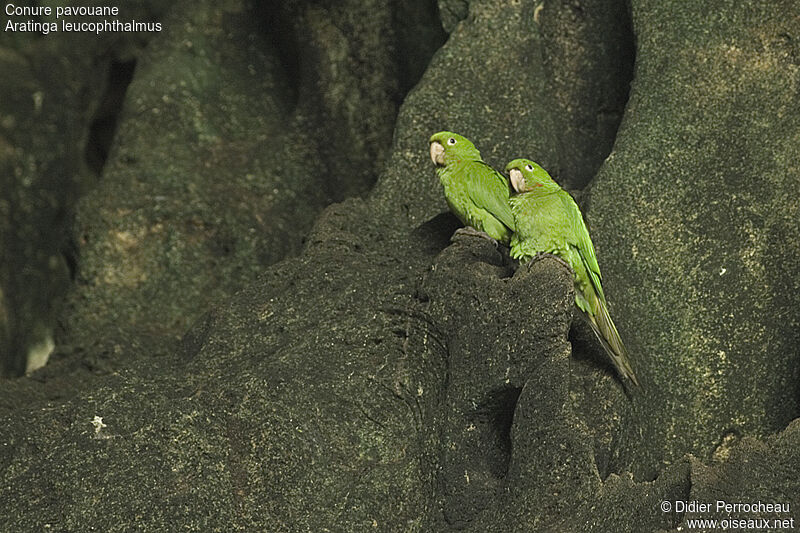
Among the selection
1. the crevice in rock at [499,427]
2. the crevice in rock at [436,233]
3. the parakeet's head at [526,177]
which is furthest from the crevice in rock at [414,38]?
the crevice in rock at [499,427]

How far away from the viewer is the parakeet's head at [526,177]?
5.25 m

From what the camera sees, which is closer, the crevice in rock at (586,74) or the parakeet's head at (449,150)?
the parakeet's head at (449,150)

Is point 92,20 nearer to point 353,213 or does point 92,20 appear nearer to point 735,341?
point 353,213

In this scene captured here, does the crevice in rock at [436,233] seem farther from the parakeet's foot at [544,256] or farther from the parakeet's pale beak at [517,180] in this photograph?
the parakeet's foot at [544,256]

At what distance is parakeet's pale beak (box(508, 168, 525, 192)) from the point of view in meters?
5.25

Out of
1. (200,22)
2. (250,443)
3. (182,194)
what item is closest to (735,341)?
(250,443)

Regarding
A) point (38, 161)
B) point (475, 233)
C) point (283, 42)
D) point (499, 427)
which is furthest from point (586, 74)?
point (38, 161)

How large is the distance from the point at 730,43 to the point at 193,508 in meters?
3.39

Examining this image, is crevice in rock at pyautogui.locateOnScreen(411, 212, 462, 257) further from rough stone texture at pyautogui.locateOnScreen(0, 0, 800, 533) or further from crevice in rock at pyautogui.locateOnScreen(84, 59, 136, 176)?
crevice in rock at pyautogui.locateOnScreen(84, 59, 136, 176)

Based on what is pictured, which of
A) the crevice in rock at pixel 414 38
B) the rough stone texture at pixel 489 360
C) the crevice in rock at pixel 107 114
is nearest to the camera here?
the rough stone texture at pixel 489 360

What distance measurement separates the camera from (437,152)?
548 cm

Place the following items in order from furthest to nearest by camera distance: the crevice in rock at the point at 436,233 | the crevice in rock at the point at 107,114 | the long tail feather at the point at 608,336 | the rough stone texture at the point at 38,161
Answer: the crevice in rock at the point at 107,114, the rough stone texture at the point at 38,161, the crevice in rock at the point at 436,233, the long tail feather at the point at 608,336

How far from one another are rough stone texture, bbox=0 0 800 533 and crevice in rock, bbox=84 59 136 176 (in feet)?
11.8

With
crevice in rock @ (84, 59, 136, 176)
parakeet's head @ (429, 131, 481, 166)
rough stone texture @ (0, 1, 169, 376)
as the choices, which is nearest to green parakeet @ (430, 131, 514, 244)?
parakeet's head @ (429, 131, 481, 166)
